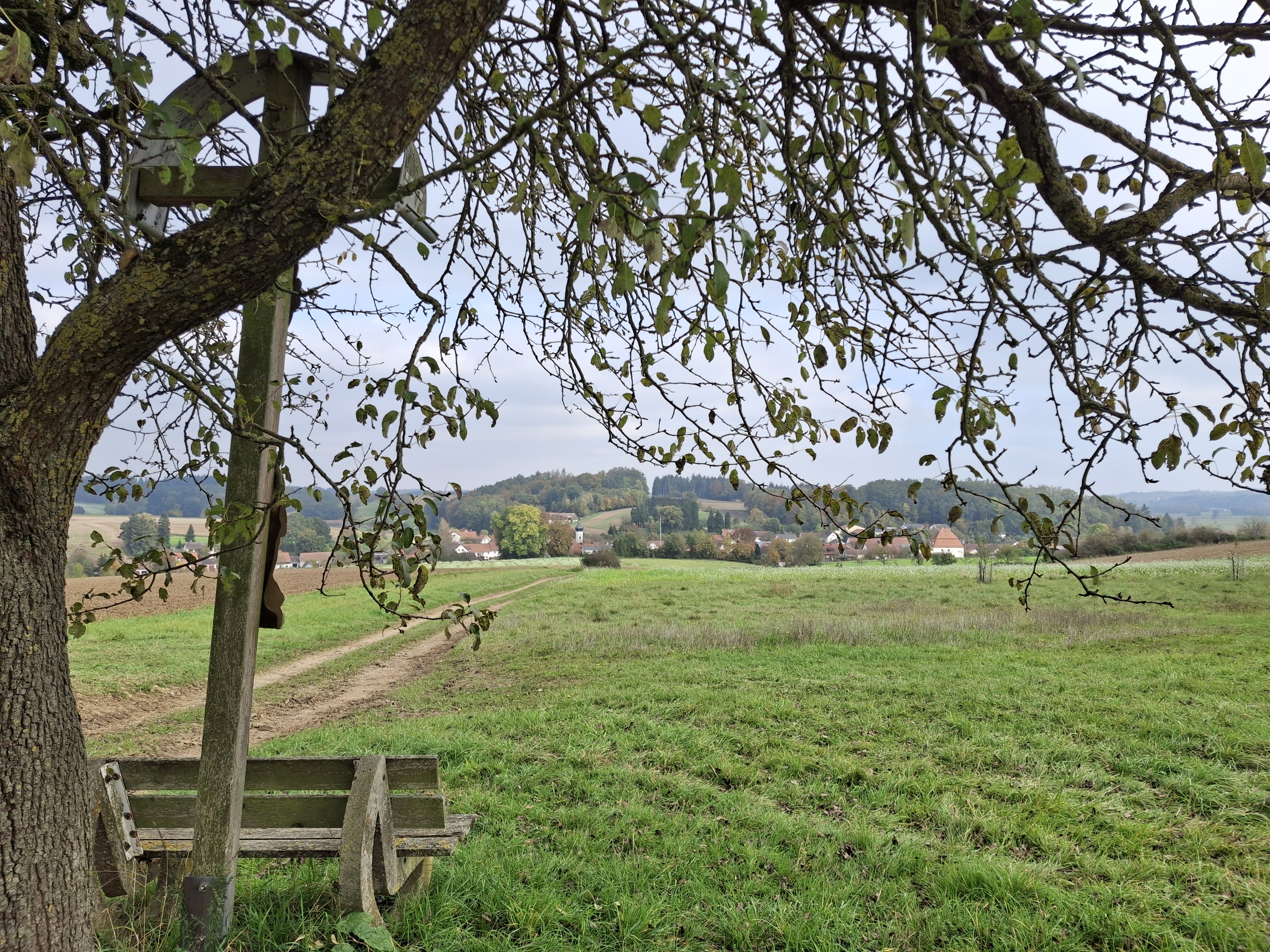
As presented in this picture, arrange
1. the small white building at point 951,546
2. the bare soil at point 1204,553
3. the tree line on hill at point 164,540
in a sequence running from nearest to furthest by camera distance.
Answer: the tree line on hill at point 164,540 < the bare soil at point 1204,553 < the small white building at point 951,546

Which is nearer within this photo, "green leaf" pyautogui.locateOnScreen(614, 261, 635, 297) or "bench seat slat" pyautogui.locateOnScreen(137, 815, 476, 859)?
"green leaf" pyautogui.locateOnScreen(614, 261, 635, 297)

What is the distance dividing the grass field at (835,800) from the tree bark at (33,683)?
974 millimetres

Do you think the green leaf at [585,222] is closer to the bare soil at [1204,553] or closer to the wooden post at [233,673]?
the wooden post at [233,673]

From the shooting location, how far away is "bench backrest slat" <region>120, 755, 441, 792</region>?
12.5 ft

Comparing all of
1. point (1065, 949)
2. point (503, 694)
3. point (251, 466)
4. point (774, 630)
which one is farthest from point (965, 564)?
point (251, 466)

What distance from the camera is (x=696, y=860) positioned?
4.96 meters

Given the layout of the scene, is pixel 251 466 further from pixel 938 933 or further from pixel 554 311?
pixel 938 933

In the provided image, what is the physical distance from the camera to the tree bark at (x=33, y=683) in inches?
92.3

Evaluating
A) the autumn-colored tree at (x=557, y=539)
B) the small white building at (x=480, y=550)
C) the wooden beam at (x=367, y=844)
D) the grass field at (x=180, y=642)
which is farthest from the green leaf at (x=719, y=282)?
the autumn-colored tree at (x=557, y=539)

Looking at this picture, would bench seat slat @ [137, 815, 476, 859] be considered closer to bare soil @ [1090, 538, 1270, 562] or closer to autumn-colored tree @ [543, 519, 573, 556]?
bare soil @ [1090, 538, 1270, 562]

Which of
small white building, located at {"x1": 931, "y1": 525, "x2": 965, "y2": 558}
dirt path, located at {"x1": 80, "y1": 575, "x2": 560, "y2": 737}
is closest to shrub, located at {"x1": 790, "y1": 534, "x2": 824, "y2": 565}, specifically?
small white building, located at {"x1": 931, "y1": 525, "x2": 965, "y2": 558}

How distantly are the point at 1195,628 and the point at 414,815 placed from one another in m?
18.8

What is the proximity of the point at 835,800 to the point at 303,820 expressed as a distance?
14.9ft

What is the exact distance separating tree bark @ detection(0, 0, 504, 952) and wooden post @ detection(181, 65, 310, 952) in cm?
52
